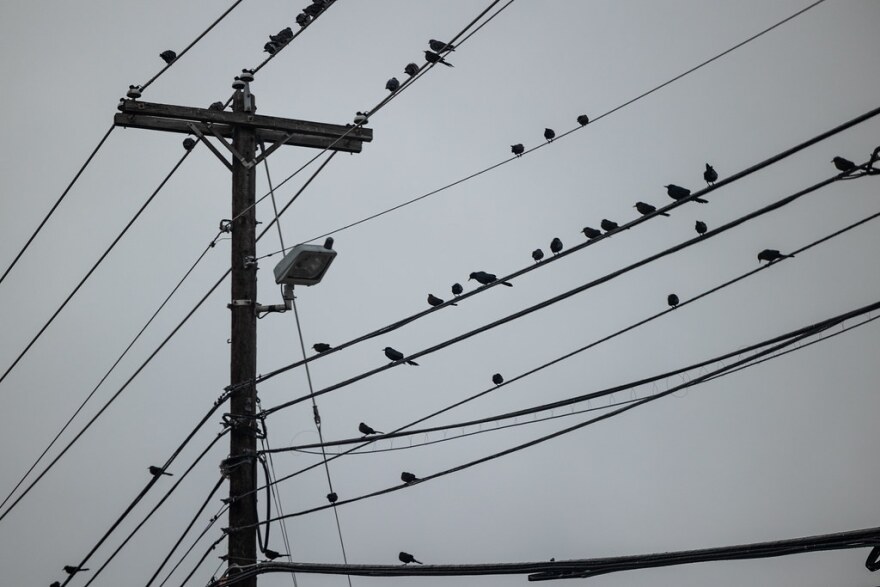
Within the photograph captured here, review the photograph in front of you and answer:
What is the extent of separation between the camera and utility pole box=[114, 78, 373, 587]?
36.8ft

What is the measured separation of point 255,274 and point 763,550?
19.5 ft

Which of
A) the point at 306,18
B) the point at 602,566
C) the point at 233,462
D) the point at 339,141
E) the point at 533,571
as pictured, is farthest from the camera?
the point at 306,18

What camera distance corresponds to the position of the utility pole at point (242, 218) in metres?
11.2

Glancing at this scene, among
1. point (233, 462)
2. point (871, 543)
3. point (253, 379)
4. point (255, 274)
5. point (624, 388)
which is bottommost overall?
point (871, 543)

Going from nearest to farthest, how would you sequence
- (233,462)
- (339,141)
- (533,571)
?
(533,571)
(233,462)
(339,141)

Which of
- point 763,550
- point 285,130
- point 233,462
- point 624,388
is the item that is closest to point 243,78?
point 285,130

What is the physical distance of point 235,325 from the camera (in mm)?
11320

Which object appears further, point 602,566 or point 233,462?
point 233,462

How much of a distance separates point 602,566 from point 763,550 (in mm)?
1410

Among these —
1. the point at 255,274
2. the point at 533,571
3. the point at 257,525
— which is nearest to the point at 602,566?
A: the point at 533,571

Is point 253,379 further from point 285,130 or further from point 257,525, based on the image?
point 285,130

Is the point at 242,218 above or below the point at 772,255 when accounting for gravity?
above

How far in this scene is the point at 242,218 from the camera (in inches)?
455

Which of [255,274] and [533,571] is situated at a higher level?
[255,274]
